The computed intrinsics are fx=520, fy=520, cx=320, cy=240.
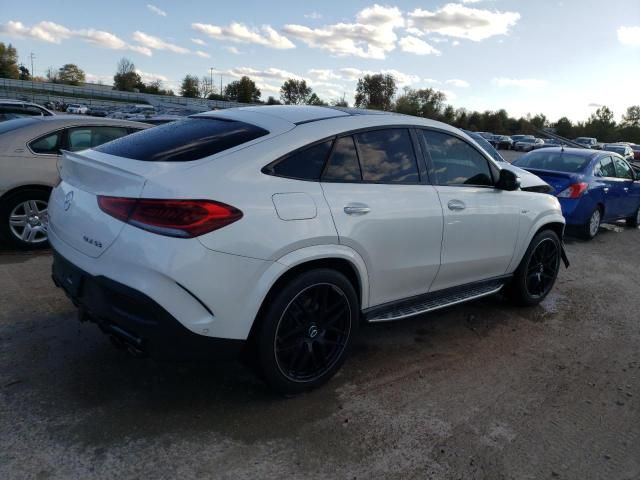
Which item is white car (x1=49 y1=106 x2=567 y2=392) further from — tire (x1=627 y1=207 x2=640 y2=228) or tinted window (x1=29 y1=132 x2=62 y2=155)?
tire (x1=627 y1=207 x2=640 y2=228)

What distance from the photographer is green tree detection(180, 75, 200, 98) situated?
111 metres

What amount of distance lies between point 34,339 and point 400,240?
8.91 feet

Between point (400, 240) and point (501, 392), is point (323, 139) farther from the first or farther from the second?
point (501, 392)

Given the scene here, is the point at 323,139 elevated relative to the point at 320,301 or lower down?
elevated

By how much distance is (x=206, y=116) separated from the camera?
3732 millimetres

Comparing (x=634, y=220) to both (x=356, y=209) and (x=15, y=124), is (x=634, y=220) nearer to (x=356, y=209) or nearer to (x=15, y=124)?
(x=356, y=209)

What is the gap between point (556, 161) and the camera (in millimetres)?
9250

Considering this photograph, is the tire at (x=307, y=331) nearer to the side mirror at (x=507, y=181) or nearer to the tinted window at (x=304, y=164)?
the tinted window at (x=304, y=164)

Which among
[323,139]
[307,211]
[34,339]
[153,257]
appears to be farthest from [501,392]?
[34,339]

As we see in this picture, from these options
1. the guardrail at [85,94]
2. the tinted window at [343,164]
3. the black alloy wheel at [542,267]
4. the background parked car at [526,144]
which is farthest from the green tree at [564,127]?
the tinted window at [343,164]

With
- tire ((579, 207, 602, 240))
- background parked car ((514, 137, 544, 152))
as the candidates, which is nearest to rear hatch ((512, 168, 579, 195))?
tire ((579, 207, 602, 240))

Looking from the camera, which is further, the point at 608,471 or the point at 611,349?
the point at 611,349

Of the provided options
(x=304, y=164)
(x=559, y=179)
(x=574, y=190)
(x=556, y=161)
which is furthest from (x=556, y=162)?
(x=304, y=164)

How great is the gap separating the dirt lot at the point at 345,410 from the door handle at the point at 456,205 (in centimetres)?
112
